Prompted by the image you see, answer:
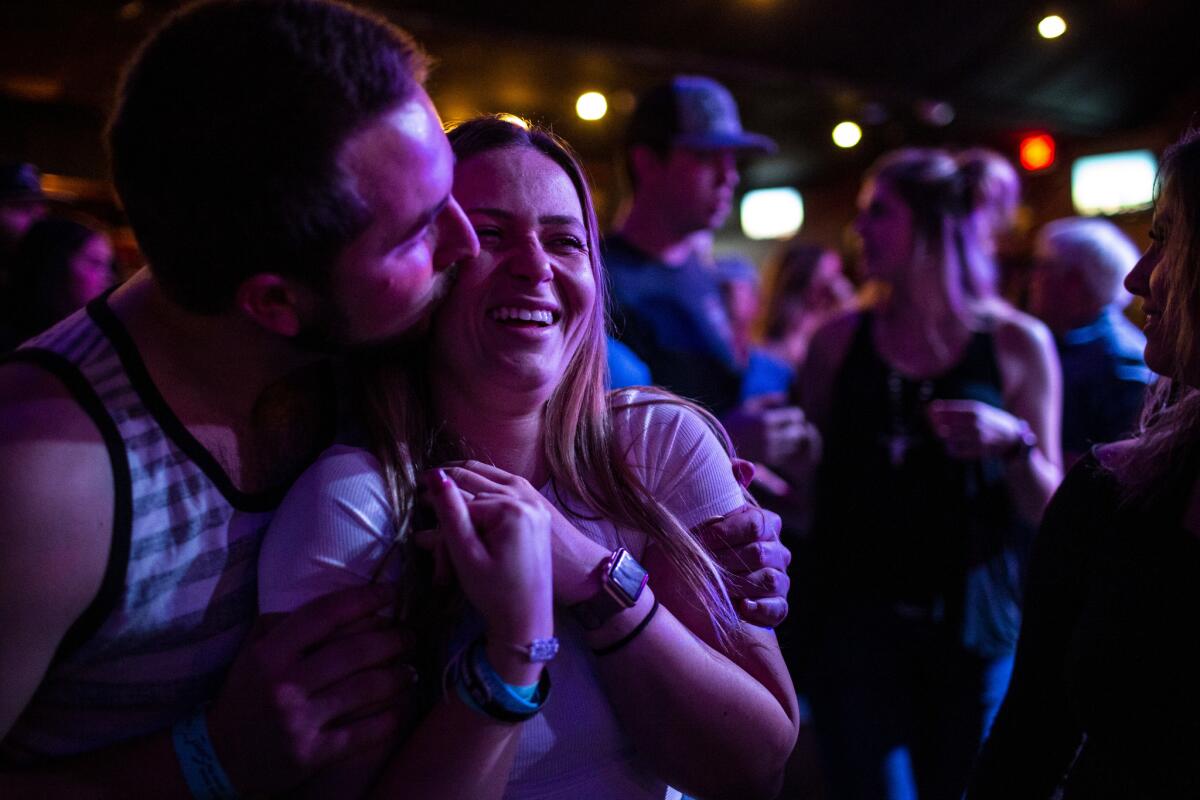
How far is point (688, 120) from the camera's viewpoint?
8.89 feet

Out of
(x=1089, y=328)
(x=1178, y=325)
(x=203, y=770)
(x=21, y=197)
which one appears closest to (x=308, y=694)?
(x=203, y=770)

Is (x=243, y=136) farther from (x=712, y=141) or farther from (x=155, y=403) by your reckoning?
(x=712, y=141)

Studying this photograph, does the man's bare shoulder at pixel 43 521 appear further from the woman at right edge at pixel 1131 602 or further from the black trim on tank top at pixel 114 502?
the woman at right edge at pixel 1131 602

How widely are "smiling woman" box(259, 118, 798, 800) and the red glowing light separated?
8552mm

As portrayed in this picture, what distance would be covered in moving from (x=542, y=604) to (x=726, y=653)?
37 centimetres

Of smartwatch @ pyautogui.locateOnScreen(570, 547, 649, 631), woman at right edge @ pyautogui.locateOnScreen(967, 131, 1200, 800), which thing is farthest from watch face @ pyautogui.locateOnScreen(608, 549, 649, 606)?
woman at right edge @ pyautogui.locateOnScreen(967, 131, 1200, 800)

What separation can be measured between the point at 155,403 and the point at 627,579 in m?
0.61

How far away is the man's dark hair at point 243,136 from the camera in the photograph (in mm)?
961

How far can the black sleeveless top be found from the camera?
210cm

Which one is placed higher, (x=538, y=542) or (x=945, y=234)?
(x=945, y=234)

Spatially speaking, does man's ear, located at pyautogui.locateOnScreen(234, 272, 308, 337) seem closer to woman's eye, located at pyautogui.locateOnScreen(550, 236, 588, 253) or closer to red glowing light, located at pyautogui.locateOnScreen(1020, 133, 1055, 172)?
woman's eye, located at pyautogui.locateOnScreen(550, 236, 588, 253)

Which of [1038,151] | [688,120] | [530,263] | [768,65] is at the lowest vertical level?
[530,263]

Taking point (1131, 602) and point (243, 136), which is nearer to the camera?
point (243, 136)

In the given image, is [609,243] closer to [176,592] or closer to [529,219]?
[529,219]
